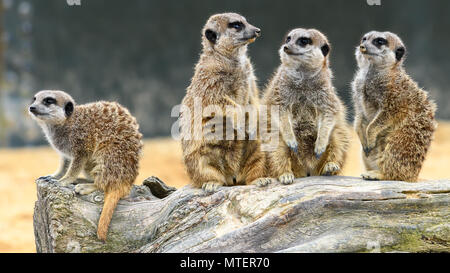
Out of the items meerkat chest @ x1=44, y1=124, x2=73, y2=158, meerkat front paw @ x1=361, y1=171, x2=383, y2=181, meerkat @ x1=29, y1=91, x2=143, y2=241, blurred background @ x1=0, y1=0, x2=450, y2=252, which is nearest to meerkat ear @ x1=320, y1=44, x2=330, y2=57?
meerkat front paw @ x1=361, y1=171, x2=383, y2=181

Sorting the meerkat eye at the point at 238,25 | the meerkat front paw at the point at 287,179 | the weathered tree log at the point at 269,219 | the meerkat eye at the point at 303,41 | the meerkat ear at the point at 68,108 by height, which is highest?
the meerkat eye at the point at 238,25

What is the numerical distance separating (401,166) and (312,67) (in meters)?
0.69

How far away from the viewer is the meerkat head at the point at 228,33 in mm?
2668

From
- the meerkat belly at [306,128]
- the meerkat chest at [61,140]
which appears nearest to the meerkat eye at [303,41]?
the meerkat belly at [306,128]

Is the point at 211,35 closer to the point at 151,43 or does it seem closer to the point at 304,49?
the point at 304,49

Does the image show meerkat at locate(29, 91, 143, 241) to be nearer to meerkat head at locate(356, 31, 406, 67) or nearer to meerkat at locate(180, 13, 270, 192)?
meerkat at locate(180, 13, 270, 192)

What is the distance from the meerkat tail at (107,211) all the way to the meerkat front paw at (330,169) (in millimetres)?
1068

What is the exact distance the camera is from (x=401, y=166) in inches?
104

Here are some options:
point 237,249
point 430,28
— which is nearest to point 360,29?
point 430,28

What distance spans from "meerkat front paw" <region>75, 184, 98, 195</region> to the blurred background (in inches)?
171

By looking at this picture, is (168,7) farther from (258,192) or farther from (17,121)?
(258,192)

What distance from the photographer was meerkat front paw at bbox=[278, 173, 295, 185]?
8.27 feet

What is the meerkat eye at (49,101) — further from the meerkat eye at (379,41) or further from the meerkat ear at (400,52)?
the meerkat ear at (400,52)

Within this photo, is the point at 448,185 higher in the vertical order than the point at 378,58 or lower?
lower
